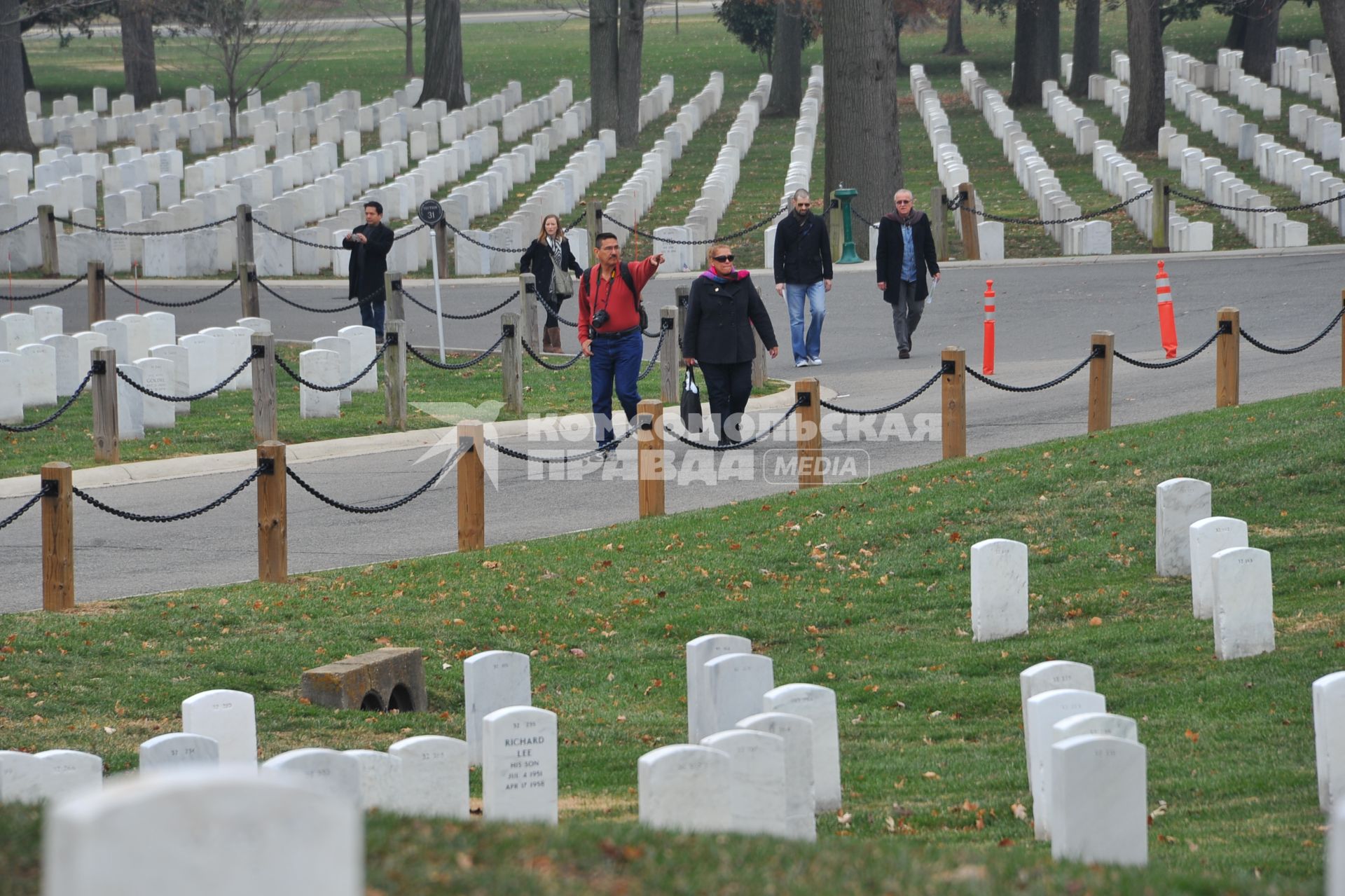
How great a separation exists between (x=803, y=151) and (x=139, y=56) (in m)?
23.2

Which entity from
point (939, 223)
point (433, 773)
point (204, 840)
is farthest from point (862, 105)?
point (204, 840)

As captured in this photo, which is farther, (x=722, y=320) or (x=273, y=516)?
(x=722, y=320)

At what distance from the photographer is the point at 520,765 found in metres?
6.21

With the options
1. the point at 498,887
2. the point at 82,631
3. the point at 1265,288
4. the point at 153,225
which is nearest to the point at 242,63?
the point at 153,225

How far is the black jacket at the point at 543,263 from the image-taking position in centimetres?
2150

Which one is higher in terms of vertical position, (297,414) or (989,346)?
(989,346)

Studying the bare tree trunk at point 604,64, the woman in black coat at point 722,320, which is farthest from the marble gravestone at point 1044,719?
the bare tree trunk at point 604,64

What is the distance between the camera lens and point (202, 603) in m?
10.6

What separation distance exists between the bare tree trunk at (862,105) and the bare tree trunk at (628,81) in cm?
1274

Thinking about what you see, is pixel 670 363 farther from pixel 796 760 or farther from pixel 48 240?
pixel 48 240

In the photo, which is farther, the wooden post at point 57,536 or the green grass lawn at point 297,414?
the green grass lawn at point 297,414

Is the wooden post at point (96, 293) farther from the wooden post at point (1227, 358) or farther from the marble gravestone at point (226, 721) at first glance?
the marble gravestone at point (226, 721)

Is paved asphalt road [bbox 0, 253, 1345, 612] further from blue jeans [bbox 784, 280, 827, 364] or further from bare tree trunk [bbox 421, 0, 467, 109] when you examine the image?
bare tree trunk [bbox 421, 0, 467, 109]

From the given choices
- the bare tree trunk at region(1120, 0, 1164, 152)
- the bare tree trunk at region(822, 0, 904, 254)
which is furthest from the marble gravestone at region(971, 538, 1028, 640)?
the bare tree trunk at region(1120, 0, 1164, 152)
